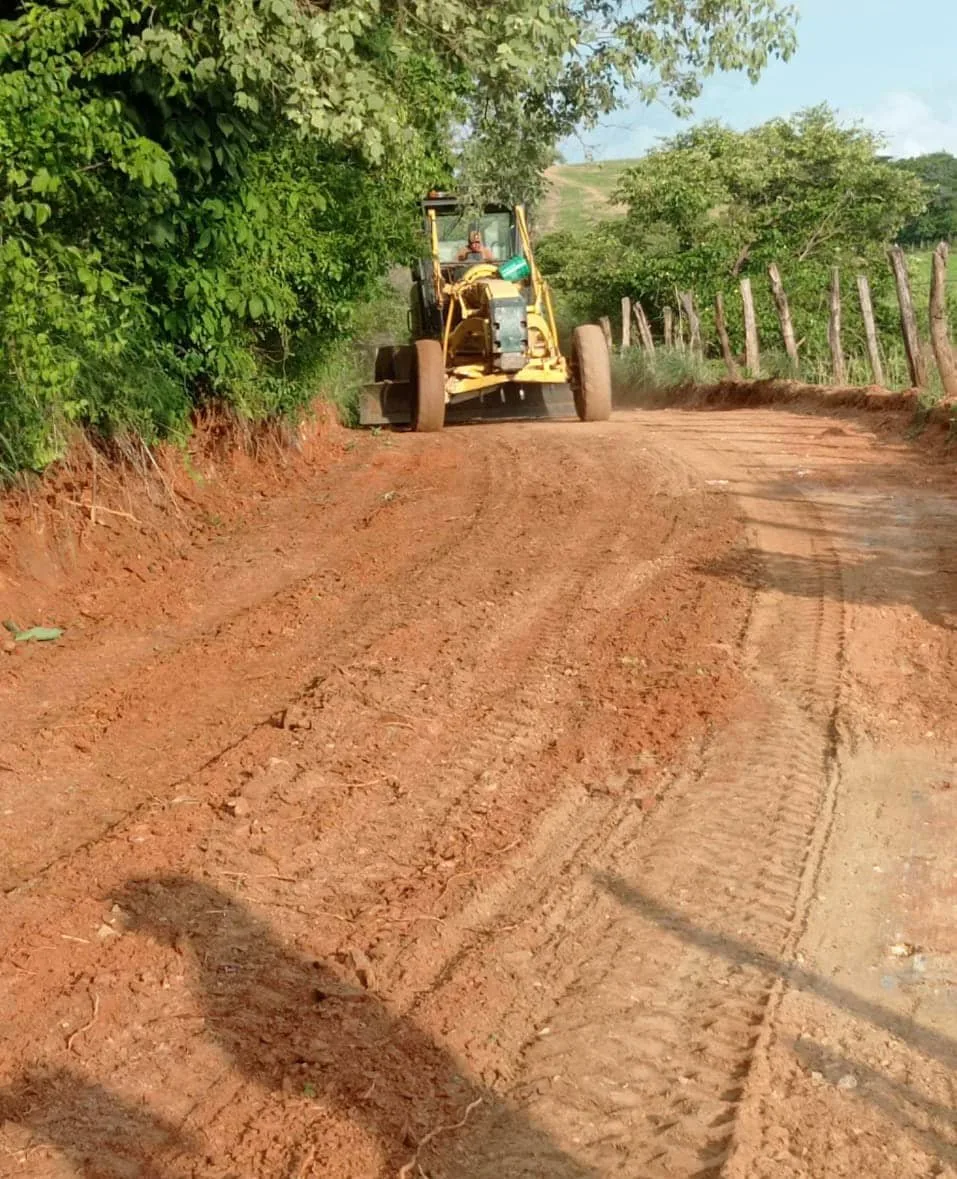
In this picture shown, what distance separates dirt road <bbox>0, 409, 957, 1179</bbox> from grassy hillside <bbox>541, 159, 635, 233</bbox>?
57.5m

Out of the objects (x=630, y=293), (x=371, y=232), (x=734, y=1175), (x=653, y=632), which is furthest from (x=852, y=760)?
(x=630, y=293)

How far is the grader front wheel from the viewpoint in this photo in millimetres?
18297

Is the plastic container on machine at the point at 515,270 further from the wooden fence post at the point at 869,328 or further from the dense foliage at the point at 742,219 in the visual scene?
the dense foliage at the point at 742,219

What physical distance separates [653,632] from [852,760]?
1958mm

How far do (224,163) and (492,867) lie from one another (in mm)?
7280

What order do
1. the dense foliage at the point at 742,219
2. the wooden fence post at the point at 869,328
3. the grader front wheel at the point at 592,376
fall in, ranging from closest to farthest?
1. the grader front wheel at the point at 592,376
2. the wooden fence post at the point at 869,328
3. the dense foliage at the point at 742,219

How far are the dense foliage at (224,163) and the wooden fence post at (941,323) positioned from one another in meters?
3.75

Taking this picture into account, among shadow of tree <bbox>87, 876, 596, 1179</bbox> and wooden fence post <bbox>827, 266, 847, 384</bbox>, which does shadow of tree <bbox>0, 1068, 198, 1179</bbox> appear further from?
wooden fence post <bbox>827, 266, 847, 384</bbox>

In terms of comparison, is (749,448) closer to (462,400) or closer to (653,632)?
(462,400)

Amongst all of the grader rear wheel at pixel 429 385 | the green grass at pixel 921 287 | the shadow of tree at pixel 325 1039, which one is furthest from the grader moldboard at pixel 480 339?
the shadow of tree at pixel 325 1039

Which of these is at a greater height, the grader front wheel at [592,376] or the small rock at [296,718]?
the grader front wheel at [592,376]

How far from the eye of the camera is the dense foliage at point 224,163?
26.5 feet

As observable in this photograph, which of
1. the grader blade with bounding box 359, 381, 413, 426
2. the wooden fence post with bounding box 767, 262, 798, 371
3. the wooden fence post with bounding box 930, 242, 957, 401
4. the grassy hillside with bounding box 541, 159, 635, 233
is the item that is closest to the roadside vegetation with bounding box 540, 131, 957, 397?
the wooden fence post with bounding box 767, 262, 798, 371

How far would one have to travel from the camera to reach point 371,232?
12812 mm
